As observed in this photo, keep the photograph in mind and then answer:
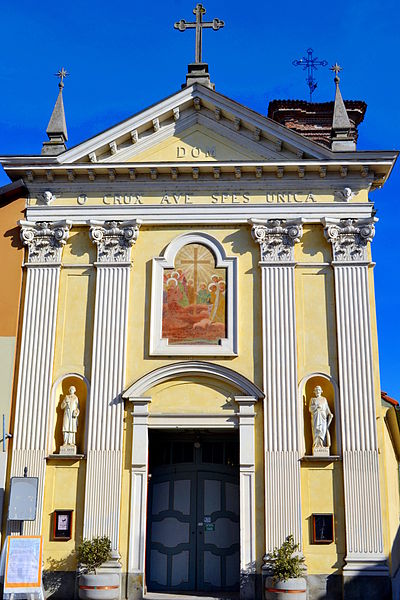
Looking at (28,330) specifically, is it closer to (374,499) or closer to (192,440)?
(192,440)

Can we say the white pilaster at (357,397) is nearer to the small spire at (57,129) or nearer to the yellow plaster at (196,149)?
the yellow plaster at (196,149)

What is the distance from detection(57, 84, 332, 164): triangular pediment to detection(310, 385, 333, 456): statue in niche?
5468 millimetres

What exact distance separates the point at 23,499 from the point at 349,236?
883 cm

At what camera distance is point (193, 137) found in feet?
59.5

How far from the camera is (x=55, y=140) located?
1838 centimetres

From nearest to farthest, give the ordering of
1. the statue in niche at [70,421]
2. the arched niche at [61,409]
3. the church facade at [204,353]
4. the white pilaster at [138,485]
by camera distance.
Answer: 1. the white pilaster at [138,485]
2. the church facade at [204,353]
3. the statue in niche at [70,421]
4. the arched niche at [61,409]

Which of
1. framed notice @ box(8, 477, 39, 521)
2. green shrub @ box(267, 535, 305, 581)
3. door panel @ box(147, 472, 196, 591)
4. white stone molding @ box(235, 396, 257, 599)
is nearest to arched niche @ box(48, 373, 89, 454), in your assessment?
framed notice @ box(8, 477, 39, 521)

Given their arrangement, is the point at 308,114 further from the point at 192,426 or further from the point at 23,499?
the point at 23,499

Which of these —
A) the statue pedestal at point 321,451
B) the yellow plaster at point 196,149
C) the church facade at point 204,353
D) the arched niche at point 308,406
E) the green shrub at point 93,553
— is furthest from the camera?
the yellow plaster at point 196,149

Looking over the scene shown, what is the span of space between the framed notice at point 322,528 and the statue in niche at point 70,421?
5.11 m

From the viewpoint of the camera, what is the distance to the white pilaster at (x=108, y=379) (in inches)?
621

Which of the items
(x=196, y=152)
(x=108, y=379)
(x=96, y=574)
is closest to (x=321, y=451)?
(x=108, y=379)

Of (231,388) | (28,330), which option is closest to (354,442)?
(231,388)

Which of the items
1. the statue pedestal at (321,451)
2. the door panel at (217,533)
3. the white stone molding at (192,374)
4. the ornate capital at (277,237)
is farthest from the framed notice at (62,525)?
the ornate capital at (277,237)
